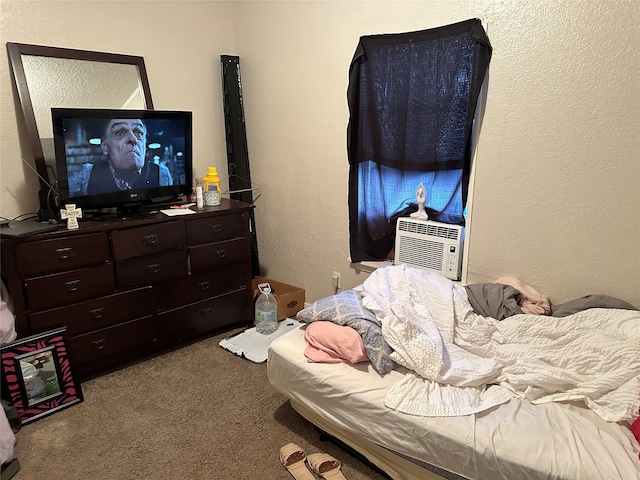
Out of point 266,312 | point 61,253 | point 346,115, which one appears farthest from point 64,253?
point 346,115

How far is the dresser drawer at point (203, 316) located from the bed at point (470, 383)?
934 millimetres

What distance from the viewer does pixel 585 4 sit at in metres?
1.91

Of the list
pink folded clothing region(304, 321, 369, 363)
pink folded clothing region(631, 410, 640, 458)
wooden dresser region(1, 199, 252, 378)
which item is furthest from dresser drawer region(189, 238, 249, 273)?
pink folded clothing region(631, 410, 640, 458)

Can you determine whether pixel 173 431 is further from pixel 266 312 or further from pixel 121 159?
pixel 121 159

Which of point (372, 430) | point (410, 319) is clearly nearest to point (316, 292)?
point (410, 319)

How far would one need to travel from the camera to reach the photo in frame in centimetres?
205

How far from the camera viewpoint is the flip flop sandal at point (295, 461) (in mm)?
1777

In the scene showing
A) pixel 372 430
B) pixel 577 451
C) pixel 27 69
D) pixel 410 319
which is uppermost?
pixel 27 69

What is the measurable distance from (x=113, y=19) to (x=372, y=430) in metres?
2.80

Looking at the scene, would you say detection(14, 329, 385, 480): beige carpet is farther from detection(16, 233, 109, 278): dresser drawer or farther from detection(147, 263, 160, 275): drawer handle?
detection(16, 233, 109, 278): dresser drawer

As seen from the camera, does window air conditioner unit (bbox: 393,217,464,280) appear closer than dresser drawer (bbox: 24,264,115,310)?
No

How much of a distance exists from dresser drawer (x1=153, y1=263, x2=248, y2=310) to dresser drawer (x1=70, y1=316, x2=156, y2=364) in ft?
0.51

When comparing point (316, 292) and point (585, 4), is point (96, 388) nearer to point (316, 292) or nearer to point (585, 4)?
point (316, 292)

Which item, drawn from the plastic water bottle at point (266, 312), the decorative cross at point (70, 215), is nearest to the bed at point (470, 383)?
the plastic water bottle at point (266, 312)
